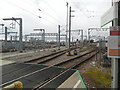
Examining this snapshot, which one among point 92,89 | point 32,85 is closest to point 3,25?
point 32,85

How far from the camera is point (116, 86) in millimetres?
3277

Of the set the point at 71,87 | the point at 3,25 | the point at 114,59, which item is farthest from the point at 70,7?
the point at 3,25

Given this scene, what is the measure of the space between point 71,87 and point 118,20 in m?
Answer: 4.05

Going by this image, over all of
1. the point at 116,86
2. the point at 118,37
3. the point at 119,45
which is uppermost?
the point at 118,37

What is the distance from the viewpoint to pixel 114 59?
3.34m

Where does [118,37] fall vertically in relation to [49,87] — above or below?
above

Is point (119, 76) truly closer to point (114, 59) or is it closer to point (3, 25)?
point (114, 59)

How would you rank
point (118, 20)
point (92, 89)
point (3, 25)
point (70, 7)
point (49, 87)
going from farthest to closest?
point (3, 25)
point (70, 7)
point (49, 87)
point (92, 89)
point (118, 20)

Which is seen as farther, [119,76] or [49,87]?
[49,87]

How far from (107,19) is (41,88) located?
450 cm

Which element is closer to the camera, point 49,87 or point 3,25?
point 49,87

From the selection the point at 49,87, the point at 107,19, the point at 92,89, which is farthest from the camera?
the point at 49,87

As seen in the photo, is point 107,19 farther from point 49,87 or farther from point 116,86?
point 49,87

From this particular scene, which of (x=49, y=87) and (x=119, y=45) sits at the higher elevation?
(x=119, y=45)
